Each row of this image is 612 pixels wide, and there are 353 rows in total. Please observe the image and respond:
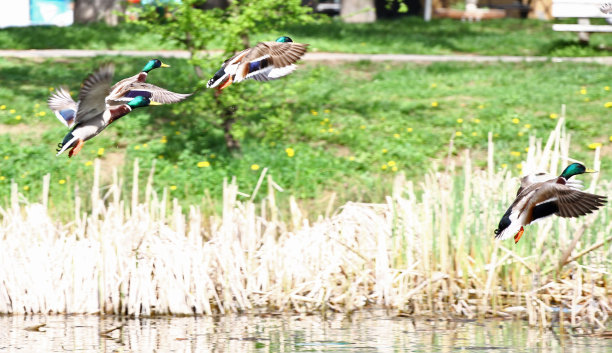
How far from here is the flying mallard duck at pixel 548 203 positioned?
5.09 m

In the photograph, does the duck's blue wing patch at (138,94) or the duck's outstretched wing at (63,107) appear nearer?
the duck's blue wing patch at (138,94)

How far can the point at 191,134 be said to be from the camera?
13.4 meters

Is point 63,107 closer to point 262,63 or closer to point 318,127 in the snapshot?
point 262,63

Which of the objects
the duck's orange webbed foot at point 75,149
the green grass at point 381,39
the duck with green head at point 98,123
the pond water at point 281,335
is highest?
the green grass at point 381,39

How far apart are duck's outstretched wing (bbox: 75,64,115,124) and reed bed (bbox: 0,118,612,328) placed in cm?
237

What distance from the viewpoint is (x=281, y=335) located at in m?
7.37

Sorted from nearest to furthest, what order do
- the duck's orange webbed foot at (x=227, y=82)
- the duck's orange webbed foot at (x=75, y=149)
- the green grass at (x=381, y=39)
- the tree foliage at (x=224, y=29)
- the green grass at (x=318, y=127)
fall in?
the duck's orange webbed foot at (x=75, y=149)
the duck's orange webbed foot at (x=227, y=82)
the tree foliage at (x=224, y=29)
the green grass at (x=318, y=127)
the green grass at (x=381, y=39)

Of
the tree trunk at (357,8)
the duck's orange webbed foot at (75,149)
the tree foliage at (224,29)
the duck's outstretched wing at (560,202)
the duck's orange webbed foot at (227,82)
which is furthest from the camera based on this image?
the tree trunk at (357,8)

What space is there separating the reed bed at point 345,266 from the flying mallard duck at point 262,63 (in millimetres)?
2320

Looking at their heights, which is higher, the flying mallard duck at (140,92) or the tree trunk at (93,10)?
the tree trunk at (93,10)

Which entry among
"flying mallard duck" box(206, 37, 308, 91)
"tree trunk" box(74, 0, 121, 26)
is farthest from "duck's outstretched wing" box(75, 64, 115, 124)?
"tree trunk" box(74, 0, 121, 26)

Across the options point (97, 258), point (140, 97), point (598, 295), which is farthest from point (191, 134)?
point (140, 97)

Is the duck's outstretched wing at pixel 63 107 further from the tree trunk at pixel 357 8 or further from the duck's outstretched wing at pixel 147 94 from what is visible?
the tree trunk at pixel 357 8

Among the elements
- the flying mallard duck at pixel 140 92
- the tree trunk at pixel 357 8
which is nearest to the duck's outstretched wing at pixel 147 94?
the flying mallard duck at pixel 140 92
